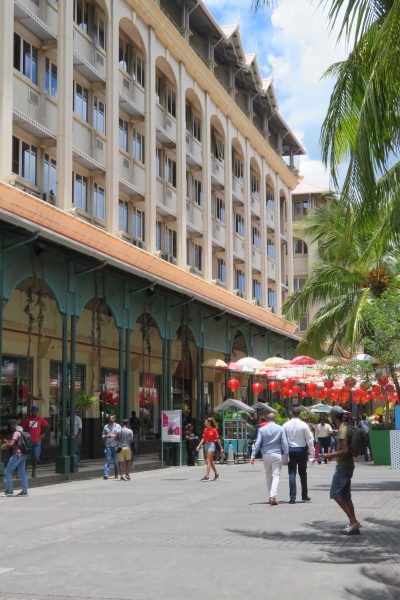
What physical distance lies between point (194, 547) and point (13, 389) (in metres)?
17.7

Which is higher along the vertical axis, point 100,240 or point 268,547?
point 100,240

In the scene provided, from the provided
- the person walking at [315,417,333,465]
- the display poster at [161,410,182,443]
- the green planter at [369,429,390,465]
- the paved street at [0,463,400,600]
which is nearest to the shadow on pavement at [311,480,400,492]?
the paved street at [0,463,400,600]

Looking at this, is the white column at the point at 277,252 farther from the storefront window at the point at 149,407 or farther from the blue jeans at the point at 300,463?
the blue jeans at the point at 300,463

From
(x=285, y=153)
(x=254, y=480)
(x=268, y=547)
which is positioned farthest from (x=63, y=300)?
(x=285, y=153)

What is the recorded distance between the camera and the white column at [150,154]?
32.0 m

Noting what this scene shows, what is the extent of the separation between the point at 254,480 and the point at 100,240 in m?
9.04

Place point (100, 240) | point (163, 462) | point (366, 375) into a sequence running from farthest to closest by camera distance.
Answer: point (163, 462) < point (100, 240) < point (366, 375)

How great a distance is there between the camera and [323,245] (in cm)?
3572

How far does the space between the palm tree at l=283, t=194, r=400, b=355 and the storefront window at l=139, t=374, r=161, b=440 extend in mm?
6936

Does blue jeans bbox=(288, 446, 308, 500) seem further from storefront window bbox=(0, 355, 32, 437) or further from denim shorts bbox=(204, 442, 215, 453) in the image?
storefront window bbox=(0, 355, 32, 437)

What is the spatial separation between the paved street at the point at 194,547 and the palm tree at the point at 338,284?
1319cm

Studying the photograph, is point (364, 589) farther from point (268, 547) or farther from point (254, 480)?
point (254, 480)

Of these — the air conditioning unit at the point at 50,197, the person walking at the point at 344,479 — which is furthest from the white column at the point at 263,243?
the person walking at the point at 344,479

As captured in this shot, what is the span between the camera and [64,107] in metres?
25.5
